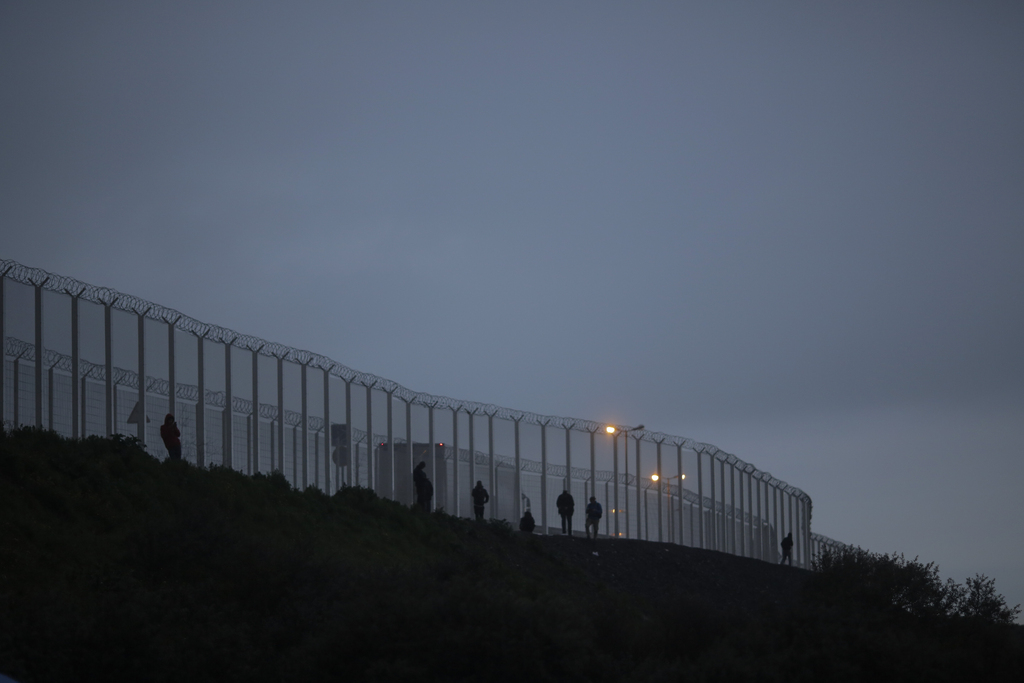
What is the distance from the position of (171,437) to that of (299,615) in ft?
27.1

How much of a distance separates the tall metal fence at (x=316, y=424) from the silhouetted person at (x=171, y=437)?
253mm

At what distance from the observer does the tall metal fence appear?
1934 centimetres

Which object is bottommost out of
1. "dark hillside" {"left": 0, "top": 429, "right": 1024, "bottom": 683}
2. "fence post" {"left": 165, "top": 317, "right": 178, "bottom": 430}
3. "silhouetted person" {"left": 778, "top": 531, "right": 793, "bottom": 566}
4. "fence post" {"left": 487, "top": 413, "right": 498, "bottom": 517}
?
"silhouetted person" {"left": 778, "top": 531, "right": 793, "bottom": 566}

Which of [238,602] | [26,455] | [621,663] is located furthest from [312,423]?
[621,663]

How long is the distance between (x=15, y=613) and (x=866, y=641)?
8.86m

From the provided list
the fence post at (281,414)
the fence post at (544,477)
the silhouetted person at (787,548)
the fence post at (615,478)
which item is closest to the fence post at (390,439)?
the fence post at (281,414)

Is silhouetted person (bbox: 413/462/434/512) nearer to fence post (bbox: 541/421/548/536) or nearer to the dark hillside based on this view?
fence post (bbox: 541/421/548/536)

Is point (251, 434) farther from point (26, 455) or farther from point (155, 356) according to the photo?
point (26, 455)

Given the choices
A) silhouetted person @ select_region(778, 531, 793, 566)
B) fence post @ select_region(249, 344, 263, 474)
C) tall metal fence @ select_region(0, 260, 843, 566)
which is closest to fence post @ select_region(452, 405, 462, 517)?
tall metal fence @ select_region(0, 260, 843, 566)

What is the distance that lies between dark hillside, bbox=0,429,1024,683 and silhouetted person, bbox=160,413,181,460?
1.12 metres

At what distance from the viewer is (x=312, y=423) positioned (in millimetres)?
26062

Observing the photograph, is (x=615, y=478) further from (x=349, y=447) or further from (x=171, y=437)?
(x=171, y=437)

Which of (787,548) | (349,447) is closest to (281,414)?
(349,447)

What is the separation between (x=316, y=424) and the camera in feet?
85.8
